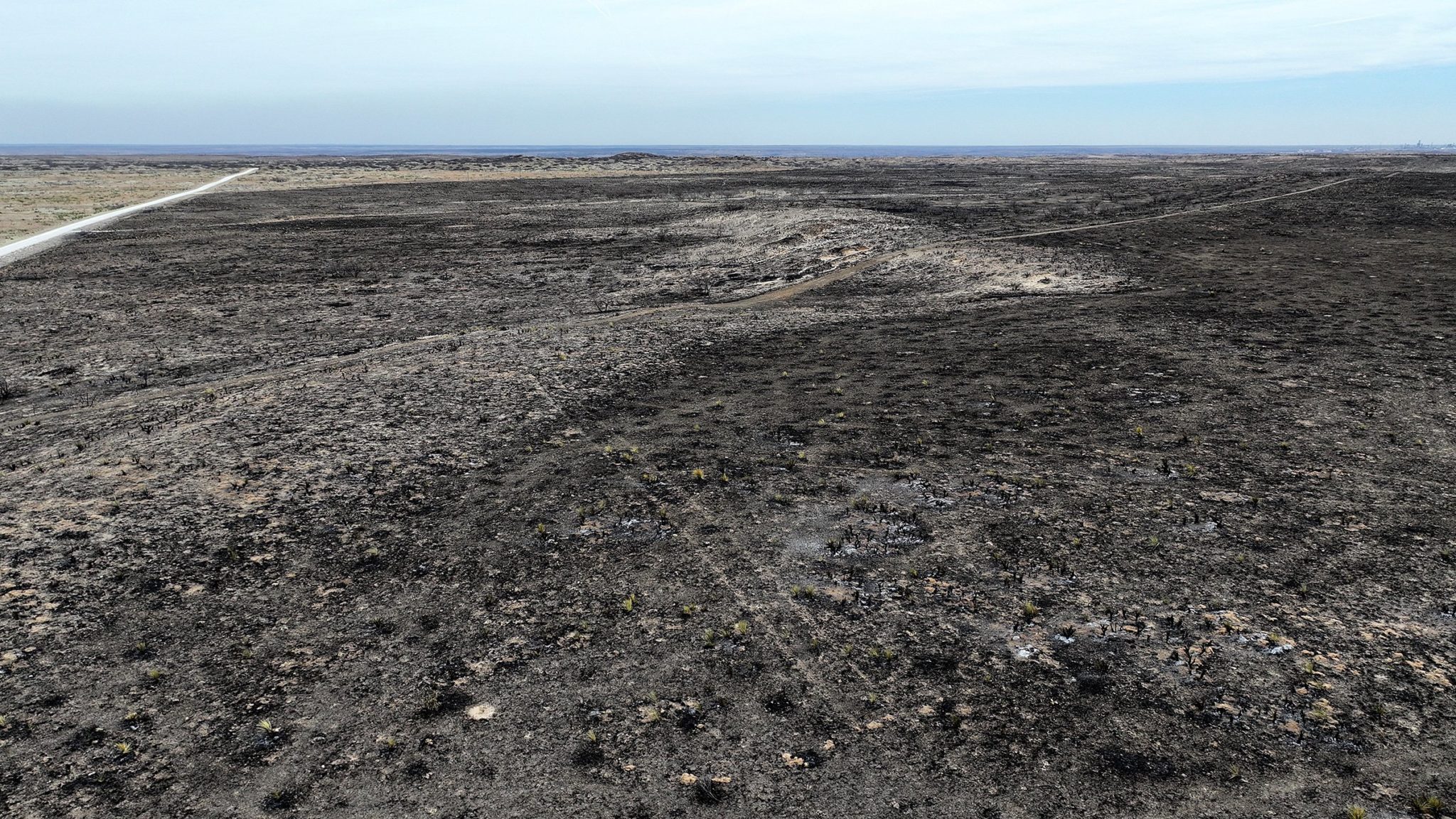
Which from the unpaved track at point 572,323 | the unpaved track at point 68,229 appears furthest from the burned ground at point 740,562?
the unpaved track at point 68,229

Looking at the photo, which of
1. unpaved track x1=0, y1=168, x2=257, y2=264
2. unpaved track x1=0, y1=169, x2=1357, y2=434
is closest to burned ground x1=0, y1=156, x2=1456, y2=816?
unpaved track x1=0, y1=169, x2=1357, y2=434

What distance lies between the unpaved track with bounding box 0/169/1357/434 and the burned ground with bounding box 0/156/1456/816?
12.4 inches

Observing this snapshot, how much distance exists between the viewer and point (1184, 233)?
113 ft

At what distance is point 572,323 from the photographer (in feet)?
77.5

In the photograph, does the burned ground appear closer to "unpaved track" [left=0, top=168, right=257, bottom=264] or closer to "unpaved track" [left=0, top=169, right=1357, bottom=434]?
"unpaved track" [left=0, top=169, right=1357, bottom=434]

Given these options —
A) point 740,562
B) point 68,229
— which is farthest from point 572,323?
point 68,229

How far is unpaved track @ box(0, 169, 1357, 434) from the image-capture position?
16.2 metres

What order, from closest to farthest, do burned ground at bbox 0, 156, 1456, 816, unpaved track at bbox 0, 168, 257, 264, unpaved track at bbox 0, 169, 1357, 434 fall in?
1. burned ground at bbox 0, 156, 1456, 816
2. unpaved track at bbox 0, 169, 1357, 434
3. unpaved track at bbox 0, 168, 257, 264

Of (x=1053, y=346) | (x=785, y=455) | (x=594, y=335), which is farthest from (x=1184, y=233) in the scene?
(x=785, y=455)

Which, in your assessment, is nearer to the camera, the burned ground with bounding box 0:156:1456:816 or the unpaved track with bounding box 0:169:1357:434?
the burned ground with bounding box 0:156:1456:816

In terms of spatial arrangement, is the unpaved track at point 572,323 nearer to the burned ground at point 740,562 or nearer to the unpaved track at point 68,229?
the burned ground at point 740,562

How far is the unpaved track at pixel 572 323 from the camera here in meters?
16.2

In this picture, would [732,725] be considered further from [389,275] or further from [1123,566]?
[389,275]

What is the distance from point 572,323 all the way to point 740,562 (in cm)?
1486
